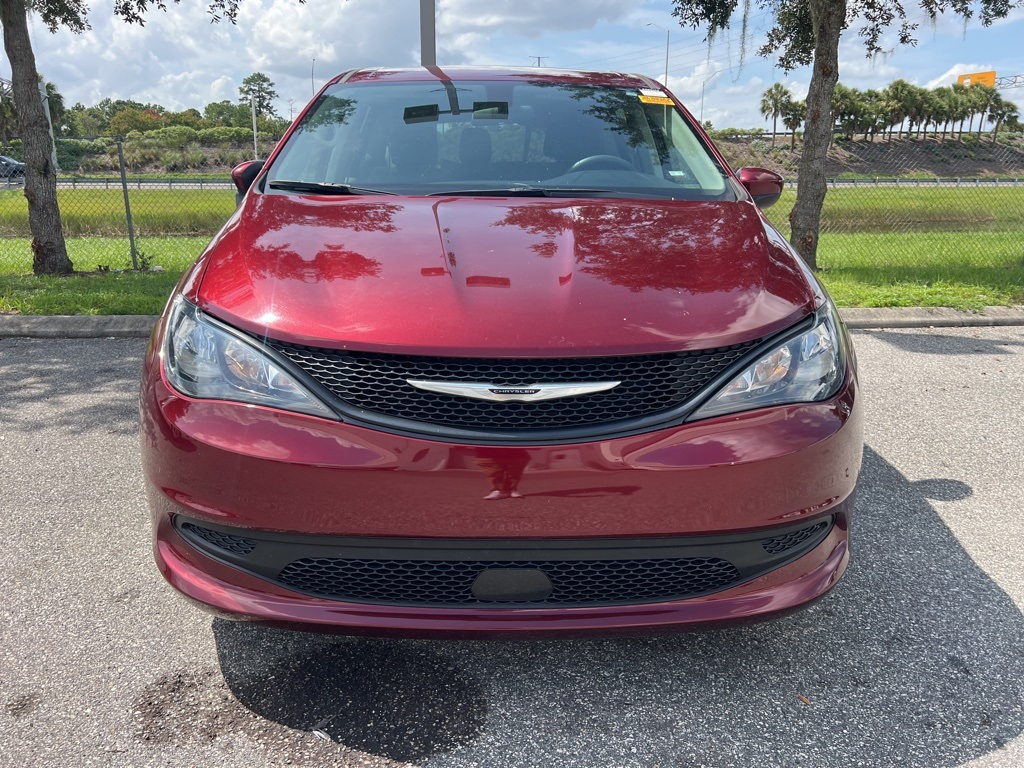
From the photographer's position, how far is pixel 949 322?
627cm

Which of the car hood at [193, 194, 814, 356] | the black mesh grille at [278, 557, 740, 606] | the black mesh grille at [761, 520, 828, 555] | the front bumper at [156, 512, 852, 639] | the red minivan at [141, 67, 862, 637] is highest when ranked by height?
the car hood at [193, 194, 814, 356]

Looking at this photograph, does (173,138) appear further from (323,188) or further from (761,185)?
(761,185)

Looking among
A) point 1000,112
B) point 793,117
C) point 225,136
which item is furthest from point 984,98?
point 225,136

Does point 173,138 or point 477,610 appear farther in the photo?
point 173,138

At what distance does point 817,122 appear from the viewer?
7.72 meters

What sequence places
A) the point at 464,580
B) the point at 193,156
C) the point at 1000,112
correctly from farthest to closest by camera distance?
the point at 1000,112 < the point at 193,156 < the point at 464,580

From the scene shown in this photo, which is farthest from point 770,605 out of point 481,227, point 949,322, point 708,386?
point 949,322

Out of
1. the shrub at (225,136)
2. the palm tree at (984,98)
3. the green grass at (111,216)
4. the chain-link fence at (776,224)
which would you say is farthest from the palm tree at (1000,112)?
the green grass at (111,216)

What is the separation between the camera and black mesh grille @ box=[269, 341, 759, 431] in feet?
5.65

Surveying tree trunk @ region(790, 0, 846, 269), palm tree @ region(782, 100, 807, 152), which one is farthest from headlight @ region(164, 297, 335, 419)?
palm tree @ region(782, 100, 807, 152)

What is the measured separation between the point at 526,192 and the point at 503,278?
2.54 feet

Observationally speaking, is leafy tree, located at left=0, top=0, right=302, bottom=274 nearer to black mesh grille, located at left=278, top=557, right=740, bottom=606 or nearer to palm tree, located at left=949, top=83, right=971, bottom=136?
black mesh grille, located at left=278, top=557, right=740, bottom=606

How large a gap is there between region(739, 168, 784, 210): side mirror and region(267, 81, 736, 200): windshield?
0.72 ft

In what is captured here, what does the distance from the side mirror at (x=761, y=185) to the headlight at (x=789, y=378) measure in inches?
50.7
